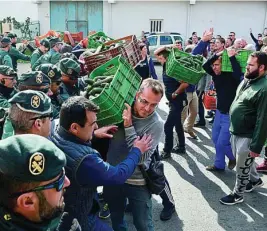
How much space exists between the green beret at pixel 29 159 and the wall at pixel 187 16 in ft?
81.2

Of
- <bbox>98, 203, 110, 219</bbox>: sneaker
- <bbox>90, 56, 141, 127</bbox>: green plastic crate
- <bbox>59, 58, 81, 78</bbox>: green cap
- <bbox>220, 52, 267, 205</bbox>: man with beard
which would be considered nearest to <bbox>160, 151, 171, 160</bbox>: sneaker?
<bbox>220, 52, 267, 205</bbox>: man with beard

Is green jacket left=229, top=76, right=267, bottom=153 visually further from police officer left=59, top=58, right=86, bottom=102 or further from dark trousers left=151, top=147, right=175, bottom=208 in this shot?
police officer left=59, top=58, right=86, bottom=102

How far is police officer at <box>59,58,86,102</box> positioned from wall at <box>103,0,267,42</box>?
71.6ft

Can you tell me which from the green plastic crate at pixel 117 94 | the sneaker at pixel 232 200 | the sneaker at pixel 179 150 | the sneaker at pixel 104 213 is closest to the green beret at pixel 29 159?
the green plastic crate at pixel 117 94

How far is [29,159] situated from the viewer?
1.40 meters

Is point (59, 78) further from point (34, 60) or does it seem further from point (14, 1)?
point (14, 1)

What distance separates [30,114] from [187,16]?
24.0 metres

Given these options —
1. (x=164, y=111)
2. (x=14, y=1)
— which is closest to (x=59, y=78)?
(x=164, y=111)

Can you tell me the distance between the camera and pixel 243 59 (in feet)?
16.4

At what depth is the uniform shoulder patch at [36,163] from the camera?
54.9 inches

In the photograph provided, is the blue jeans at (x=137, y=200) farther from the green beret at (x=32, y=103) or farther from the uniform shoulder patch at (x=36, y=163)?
the uniform shoulder patch at (x=36, y=163)

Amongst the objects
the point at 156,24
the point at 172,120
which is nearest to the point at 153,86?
the point at 172,120

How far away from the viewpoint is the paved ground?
4.08 meters

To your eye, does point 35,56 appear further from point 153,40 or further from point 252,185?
point 153,40
